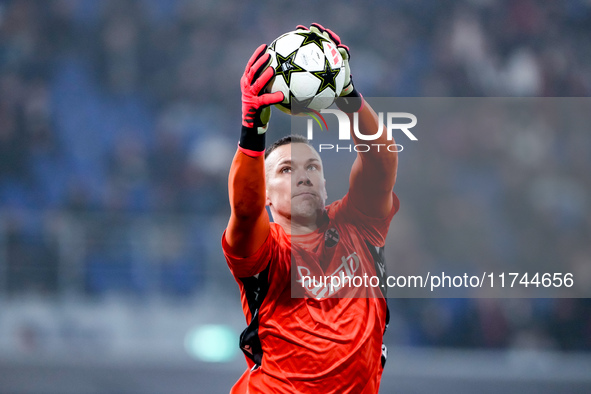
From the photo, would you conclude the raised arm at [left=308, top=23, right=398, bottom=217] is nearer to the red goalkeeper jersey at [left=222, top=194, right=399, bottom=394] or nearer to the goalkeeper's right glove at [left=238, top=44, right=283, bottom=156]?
the red goalkeeper jersey at [left=222, top=194, right=399, bottom=394]

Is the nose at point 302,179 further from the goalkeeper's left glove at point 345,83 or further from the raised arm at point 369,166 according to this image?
the goalkeeper's left glove at point 345,83

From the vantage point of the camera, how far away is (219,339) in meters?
7.86

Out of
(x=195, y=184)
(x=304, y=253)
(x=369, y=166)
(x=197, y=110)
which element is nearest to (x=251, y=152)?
(x=304, y=253)

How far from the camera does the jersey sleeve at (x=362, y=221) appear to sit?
3635 mm

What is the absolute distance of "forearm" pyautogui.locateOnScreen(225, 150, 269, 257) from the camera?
9.76ft

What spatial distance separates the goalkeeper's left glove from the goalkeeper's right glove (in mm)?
455

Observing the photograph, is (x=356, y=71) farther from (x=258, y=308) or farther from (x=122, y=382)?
(x=258, y=308)

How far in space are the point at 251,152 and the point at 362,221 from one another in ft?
3.08

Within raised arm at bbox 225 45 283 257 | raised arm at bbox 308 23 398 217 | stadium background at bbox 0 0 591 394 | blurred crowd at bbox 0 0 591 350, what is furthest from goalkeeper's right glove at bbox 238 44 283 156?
blurred crowd at bbox 0 0 591 350

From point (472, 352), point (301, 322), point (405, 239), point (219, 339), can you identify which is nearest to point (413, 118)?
point (405, 239)

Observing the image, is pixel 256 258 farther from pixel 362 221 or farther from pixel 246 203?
pixel 362 221

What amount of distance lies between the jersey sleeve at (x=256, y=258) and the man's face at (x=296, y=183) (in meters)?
0.22

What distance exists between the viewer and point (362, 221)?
3.64 metres

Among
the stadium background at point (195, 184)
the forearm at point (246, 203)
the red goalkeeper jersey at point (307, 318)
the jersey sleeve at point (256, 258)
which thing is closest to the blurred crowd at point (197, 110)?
the stadium background at point (195, 184)
